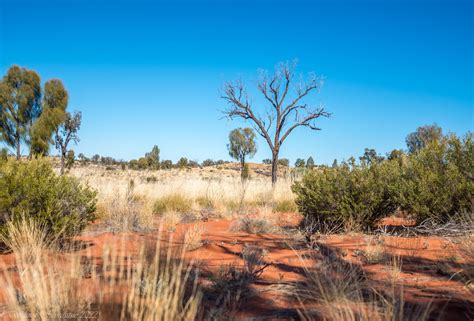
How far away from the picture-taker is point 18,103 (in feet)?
68.0

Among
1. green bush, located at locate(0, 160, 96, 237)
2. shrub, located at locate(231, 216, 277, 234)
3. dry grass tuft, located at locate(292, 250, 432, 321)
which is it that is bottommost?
shrub, located at locate(231, 216, 277, 234)

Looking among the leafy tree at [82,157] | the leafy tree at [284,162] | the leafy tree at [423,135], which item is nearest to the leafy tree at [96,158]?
the leafy tree at [82,157]

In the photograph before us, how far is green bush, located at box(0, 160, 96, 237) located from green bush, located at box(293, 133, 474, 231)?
4.00m

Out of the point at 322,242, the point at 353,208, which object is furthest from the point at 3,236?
the point at 353,208

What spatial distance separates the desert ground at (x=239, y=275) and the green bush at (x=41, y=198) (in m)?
0.37

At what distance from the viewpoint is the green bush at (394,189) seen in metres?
6.11

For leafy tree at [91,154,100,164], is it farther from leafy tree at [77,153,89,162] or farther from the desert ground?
the desert ground

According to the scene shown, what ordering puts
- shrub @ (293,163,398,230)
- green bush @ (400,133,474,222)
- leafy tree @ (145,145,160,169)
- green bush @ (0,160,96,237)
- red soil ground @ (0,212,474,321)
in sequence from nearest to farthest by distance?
red soil ground @ (0,212,474,321) → green bush @ (0,160,96,237) → green bush @ (400,133,474,222) → shrub @ (293,163,398,230) → leafy tree @ (145,145,160,169)

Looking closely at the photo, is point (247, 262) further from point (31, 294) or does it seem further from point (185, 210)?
point (185, 210)

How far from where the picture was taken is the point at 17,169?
5234mm

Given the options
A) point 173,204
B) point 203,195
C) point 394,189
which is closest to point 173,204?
point 173,204

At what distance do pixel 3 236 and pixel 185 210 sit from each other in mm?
5725

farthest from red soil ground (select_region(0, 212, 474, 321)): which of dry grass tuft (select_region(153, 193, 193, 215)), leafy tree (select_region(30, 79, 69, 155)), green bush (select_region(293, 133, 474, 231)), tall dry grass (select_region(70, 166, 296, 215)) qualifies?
leafy tree (select_region(30, 79, 69, 155))

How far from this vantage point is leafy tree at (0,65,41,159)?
20.3 metres
